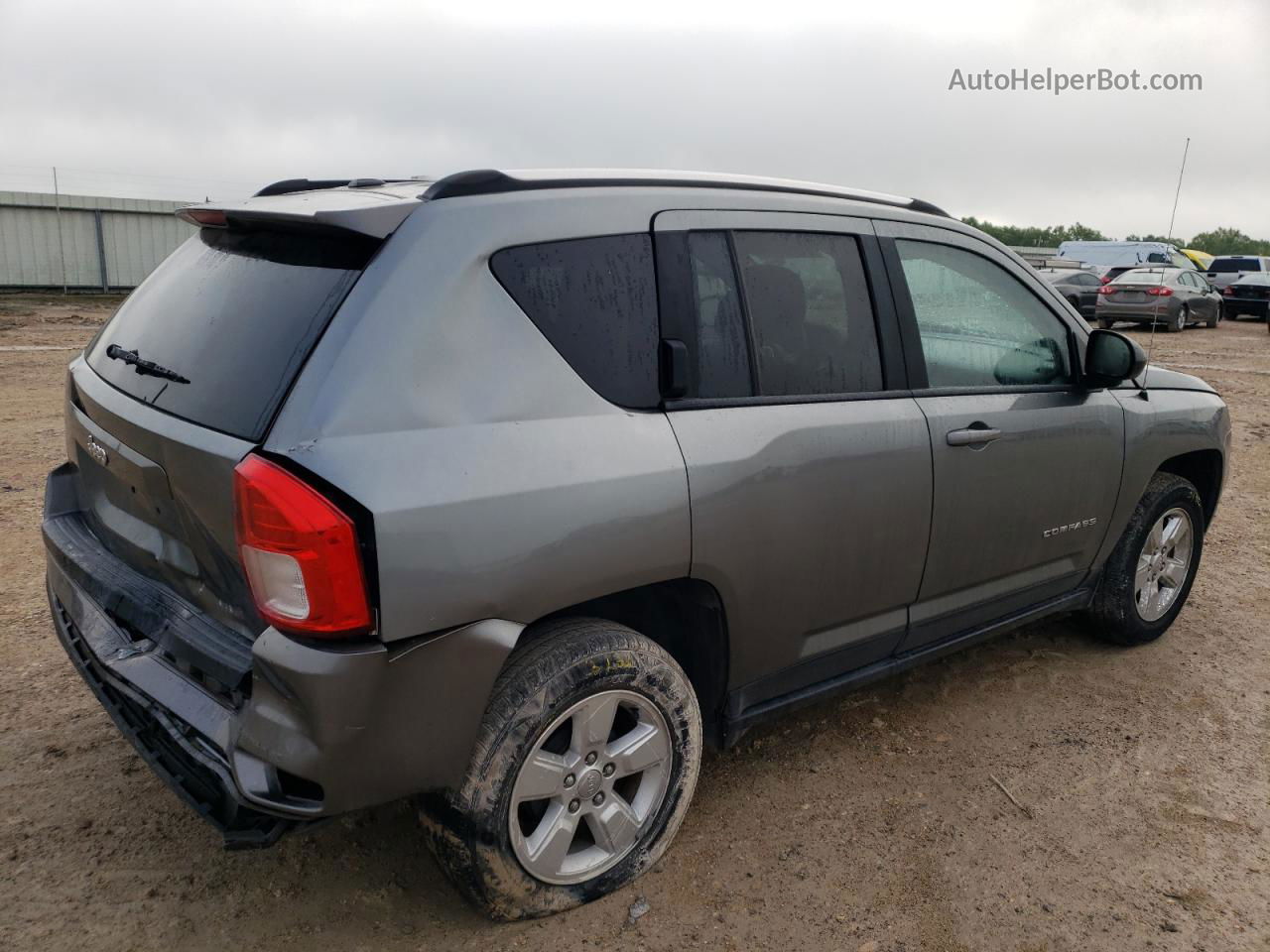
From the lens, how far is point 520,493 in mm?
2191

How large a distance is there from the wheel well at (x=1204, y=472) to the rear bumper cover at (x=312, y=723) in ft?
11.2

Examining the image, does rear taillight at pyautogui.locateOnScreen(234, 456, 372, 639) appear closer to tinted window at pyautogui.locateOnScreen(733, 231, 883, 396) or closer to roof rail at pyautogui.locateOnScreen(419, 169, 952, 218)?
roof rail at pyautogui.locateOnScreen(419, 169, 952, 218)

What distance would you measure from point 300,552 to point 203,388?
0.59 m

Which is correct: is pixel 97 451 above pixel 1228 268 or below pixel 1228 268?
below

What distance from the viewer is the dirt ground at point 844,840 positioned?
2.53 meters

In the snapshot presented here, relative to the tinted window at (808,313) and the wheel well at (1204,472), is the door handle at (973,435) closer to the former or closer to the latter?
the tinted window at (808,313)

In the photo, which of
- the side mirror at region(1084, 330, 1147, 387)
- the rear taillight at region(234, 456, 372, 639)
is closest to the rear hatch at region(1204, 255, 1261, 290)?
the side mirror at region(1084, 330, 1147, 387)

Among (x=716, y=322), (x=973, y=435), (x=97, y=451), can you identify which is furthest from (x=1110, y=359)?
(x=97, y=451)

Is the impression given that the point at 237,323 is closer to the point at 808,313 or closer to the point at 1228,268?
the point at 808,313

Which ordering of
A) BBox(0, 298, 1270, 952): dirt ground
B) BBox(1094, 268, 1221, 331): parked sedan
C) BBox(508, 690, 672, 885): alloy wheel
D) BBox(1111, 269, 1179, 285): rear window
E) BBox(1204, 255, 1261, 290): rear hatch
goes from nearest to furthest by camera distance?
BBox(508, 690, 672, 885): alloy wheel
BBox(0, 298, 1270, 952): dirt ground
BBox(1094, 268, 1221, 331): parked sedan
BBox(1111, 269, 1179, 285): rear window
BBox(1204, 255, 1261, 290): rear hatch

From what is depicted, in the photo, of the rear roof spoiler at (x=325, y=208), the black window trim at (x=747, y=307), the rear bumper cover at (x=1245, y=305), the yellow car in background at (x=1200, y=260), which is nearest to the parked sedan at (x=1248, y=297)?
the rear bumper cover at (x=1245, y=305)

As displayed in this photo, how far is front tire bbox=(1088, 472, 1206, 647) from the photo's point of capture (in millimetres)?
4059

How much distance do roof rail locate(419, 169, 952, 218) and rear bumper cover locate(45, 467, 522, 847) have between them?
103 cm

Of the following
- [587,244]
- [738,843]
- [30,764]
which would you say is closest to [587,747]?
[738,843]
